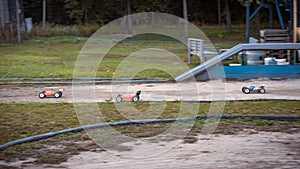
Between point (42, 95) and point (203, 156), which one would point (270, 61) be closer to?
point (42, 95)

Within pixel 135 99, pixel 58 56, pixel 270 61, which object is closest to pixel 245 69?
pixel 270 61

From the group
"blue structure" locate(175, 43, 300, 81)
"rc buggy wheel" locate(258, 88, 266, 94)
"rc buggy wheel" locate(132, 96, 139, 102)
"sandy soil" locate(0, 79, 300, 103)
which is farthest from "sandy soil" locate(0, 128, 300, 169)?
"blue structure" locate(175, 43, 300, 81)

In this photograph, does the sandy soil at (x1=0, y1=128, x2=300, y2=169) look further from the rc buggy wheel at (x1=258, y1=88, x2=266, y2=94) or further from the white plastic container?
the white plastic container

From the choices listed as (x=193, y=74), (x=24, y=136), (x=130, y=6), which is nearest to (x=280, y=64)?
(x=193, y=74)

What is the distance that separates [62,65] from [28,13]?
1918 centimetres

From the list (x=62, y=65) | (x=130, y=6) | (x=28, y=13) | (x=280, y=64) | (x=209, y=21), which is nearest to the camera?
(x=280, y=64)

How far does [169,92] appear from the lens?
1073 centimetres

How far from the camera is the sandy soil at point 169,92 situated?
1003 cm

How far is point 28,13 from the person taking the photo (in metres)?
33.7

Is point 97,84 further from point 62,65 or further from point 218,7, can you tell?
point 218,7

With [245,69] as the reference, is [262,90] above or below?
below

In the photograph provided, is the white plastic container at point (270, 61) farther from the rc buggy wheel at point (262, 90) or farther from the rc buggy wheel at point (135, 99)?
the rc buggy wheel at point (135, 99)

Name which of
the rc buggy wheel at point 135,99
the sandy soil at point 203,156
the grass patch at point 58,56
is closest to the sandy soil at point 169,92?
the rc buggy wheel at point 135,99

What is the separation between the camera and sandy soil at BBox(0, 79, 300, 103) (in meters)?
10.0
